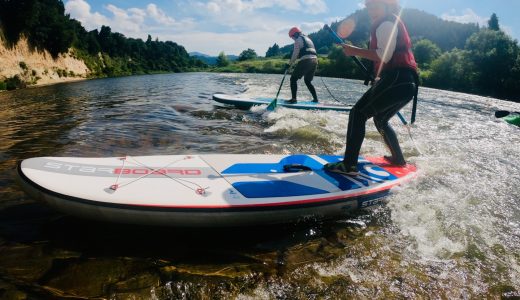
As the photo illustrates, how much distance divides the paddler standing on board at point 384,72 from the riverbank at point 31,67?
122 ft

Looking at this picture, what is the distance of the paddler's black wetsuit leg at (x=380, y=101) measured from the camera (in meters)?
5.11

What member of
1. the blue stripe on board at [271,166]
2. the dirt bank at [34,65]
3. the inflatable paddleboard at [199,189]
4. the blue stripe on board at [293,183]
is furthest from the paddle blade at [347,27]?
the dirt bank at [34,65]

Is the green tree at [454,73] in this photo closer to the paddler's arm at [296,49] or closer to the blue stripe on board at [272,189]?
the paddler's arm at [296,49]

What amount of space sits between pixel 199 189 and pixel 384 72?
343 cm

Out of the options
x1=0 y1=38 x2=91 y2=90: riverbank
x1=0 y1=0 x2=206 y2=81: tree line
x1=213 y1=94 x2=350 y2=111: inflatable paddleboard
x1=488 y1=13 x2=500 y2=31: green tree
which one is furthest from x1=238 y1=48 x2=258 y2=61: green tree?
x1=213 y1=94 x2=350 y2=111: inflatable paddleboard

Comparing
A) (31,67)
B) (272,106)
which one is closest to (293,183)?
(272,106)

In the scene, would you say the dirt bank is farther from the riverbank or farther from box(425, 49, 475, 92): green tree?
box(425, 49, 475, 92): green tree

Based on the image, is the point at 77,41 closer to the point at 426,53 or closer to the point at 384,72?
the point at 426,53

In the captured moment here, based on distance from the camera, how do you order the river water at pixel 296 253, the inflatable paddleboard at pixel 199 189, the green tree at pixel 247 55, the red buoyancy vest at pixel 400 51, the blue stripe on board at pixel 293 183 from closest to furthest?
the river water at pixel 296 253 → the inflatable paddleboard at pixel 199 189 → the blue stripe on board at pixel 293 183 → the red buoyancy vest at pixel 400 51 → the green tree at pixel 247 55

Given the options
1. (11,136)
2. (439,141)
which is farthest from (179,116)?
(439,141)

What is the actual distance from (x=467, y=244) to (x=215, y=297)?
3487 millimetres

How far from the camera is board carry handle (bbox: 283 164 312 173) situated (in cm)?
532

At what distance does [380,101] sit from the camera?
205 inches

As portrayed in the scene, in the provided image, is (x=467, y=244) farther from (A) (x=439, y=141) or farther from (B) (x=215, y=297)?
(A) (x=439, y=141)
